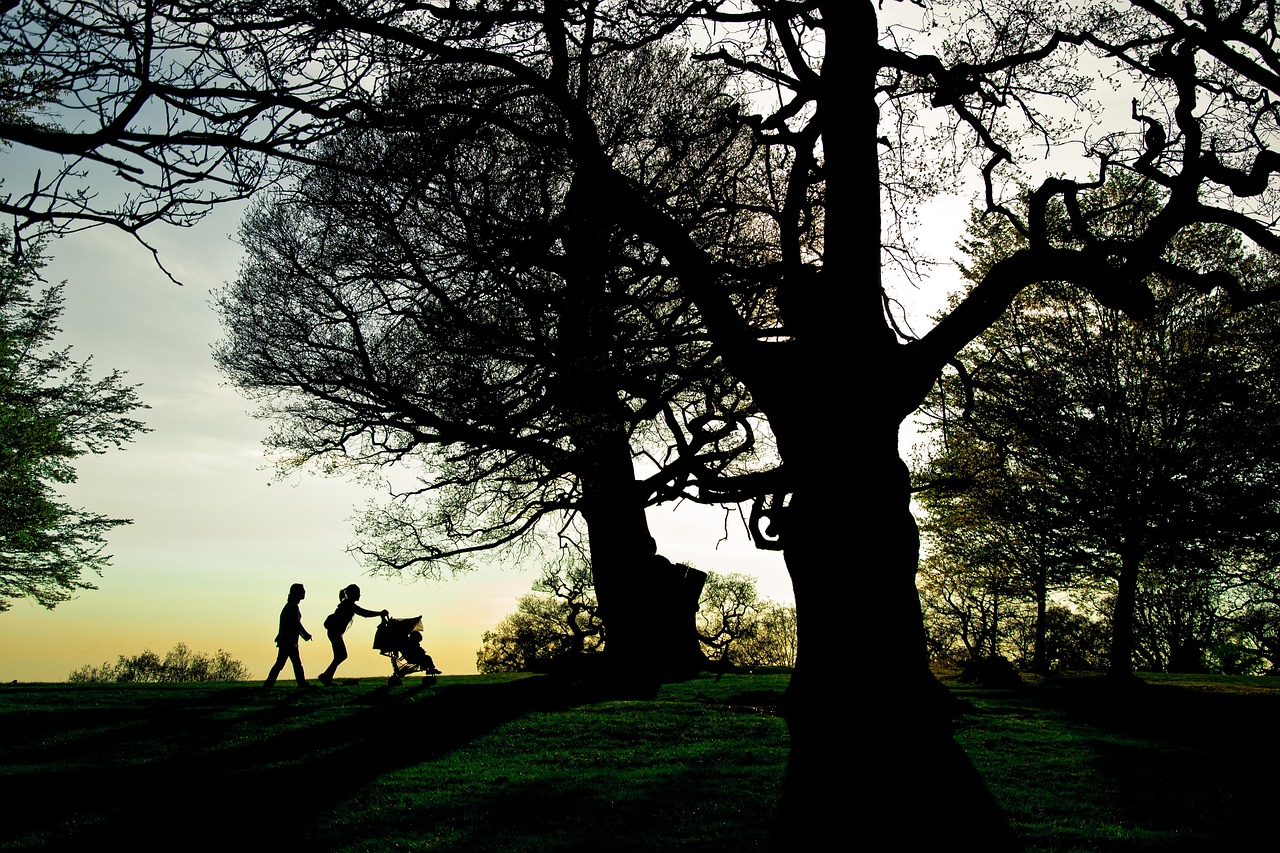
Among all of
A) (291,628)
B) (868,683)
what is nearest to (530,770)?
(868,683)

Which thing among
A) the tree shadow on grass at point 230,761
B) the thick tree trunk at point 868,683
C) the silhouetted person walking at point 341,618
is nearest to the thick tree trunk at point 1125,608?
the tree shadow on grass at point 230,761

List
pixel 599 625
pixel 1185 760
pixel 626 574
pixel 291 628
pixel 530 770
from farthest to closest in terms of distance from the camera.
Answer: pixel 599 625 → pixel 626 574 → pixel 291 628 → pixel 1185 760 → pixel 530 770

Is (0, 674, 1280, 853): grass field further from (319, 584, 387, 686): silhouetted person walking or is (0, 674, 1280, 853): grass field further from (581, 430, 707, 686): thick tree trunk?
(581, 430, 707, 686): thick tree trunk

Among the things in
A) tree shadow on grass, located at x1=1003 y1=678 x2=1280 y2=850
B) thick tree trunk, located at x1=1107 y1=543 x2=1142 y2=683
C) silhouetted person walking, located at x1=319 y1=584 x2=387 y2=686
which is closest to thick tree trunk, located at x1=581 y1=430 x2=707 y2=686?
silhouetted person walking, located at x1=319 y1=584 x2=387 y2=686

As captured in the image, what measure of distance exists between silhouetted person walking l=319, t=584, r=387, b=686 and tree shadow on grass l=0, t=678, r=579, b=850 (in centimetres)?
113

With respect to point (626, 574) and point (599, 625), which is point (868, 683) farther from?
point (599, 625)

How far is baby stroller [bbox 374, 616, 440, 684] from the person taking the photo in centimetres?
1803

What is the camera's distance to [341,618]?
55.9 ft

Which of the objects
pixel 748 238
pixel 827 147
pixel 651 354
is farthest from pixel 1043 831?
pixel 748 238

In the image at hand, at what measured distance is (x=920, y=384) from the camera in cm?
857

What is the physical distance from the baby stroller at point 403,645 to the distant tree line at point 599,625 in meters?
13.2

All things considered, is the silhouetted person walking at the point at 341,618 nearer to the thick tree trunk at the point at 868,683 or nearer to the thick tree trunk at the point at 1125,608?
the thick tree trunk at the point at 868,683

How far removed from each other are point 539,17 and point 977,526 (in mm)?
21079

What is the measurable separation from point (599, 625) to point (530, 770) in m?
22.3
